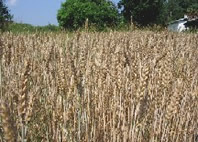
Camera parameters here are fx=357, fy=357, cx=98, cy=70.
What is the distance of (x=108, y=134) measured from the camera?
6.06 feet

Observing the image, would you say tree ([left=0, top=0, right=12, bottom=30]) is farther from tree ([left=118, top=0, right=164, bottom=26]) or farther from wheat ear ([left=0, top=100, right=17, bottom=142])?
tree ([left=118, top=0, right=164, bottom=26])

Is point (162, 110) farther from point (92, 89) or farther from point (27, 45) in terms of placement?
point (27, 45)

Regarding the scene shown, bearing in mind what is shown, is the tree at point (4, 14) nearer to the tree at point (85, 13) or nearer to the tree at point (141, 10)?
the tree at point (85, 13)

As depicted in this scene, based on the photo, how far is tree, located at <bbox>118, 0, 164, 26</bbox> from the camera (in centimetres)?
3509

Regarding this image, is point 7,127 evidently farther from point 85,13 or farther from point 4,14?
point 85,13

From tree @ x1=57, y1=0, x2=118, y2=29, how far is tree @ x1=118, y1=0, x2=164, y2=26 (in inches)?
414

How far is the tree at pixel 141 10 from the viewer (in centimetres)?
3509

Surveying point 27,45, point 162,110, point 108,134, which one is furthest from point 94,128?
point 27,45

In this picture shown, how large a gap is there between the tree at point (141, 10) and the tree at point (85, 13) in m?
10.5

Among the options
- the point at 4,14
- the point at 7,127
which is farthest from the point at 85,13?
the point at 7,127

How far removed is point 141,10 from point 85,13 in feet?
43.0

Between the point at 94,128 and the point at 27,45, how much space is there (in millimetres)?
2751

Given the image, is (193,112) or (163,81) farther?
(193,112)

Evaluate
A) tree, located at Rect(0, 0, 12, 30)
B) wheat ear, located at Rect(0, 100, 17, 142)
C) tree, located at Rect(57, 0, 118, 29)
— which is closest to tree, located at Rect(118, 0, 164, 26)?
tree, located at Rect(57, 0, 118, 29)
